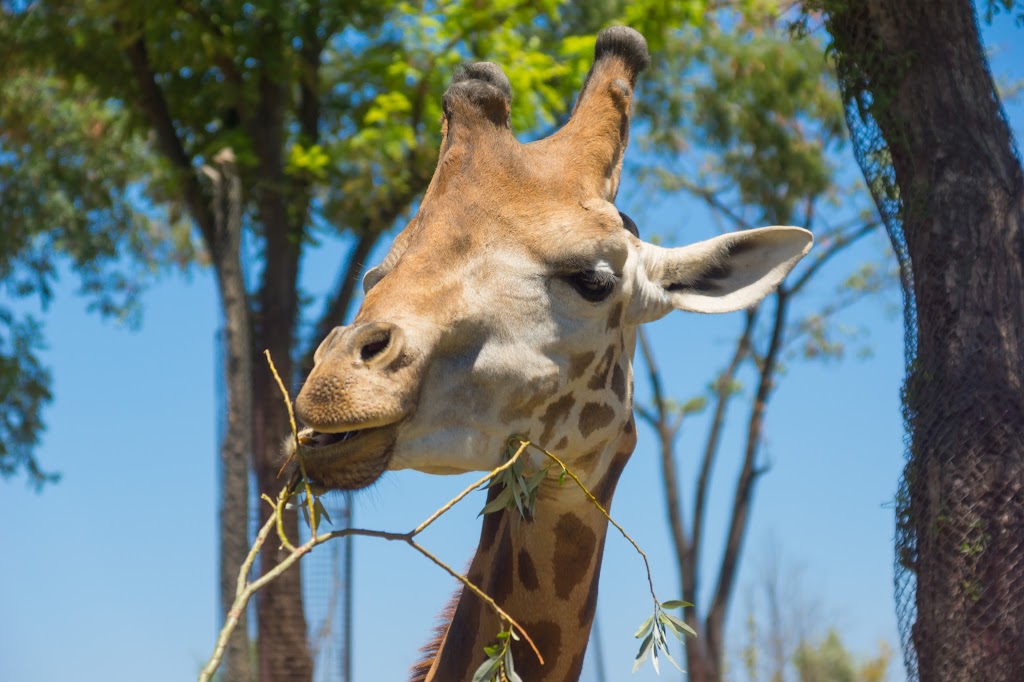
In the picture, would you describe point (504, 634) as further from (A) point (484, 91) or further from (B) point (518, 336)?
(A) point (484, 91)

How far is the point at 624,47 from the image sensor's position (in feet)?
14.1

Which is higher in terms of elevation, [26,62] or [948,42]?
[26,62]

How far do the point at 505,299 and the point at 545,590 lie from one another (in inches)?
37.2

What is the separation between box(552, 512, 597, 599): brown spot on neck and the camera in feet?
12.3

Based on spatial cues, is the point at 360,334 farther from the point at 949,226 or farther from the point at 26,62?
the point at 26,62

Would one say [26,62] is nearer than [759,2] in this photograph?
Yes

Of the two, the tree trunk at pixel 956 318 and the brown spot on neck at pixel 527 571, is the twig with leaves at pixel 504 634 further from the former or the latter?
the tree trunk at pixel 956 318

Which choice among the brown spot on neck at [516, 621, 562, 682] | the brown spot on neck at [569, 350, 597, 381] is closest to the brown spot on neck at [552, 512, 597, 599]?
the brown spot on neck at [516, 621, 562, 682]

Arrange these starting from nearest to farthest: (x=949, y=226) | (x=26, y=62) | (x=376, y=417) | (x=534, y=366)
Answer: (x=376, y=417)
(x=534, y=366)
(x=949, y=226)
(x=26, y=62)

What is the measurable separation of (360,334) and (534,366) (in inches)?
25.2

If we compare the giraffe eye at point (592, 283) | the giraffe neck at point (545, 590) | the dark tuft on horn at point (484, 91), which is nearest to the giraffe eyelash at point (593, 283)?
the giraffe eye at point (592, 283)

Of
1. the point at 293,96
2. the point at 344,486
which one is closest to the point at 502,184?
the point at 344,486

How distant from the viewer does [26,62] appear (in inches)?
441

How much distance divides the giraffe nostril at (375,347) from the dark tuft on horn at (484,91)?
3.55 ft
